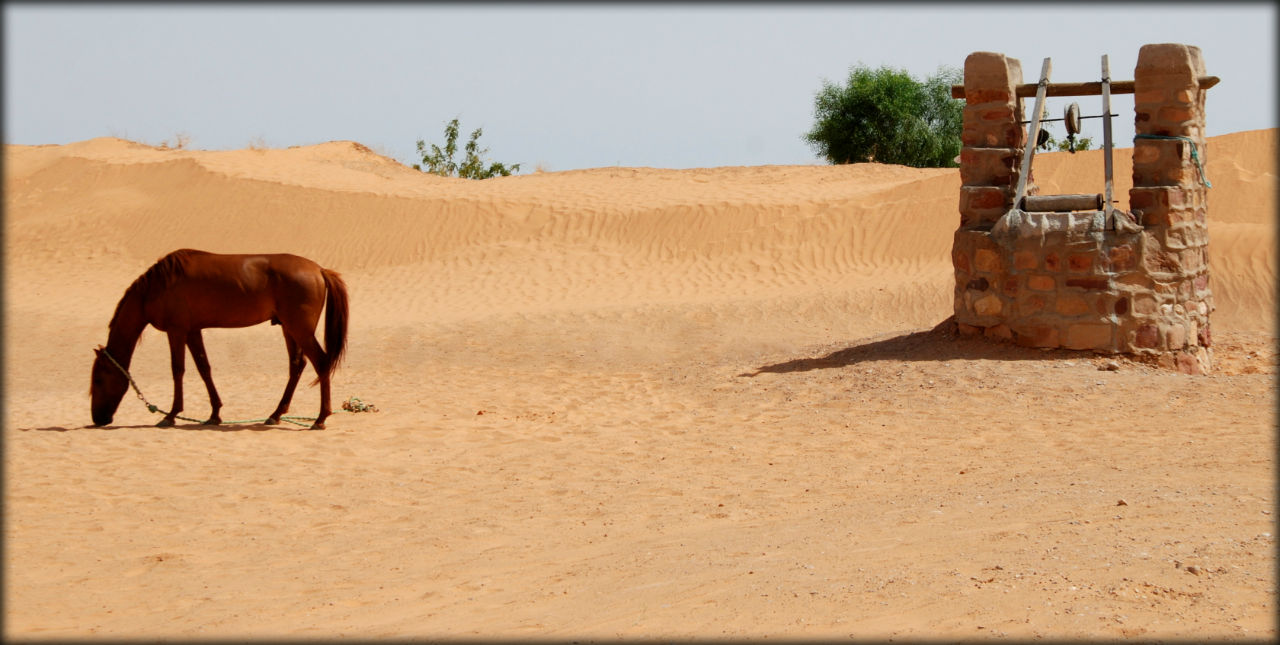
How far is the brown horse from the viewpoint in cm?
1067

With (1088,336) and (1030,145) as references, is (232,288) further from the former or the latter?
(1088,336)

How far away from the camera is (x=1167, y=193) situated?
11711 millimetres

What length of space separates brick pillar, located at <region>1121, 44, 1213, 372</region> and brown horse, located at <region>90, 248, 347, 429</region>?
7.69 metres

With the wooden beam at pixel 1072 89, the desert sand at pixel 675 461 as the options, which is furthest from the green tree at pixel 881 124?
→ the wooden beam at pixel 1072 89

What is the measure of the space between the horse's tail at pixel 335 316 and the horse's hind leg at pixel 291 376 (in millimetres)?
470

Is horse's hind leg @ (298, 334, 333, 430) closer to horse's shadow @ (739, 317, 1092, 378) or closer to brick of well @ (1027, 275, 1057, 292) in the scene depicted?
horse's shadow @ (739, 317, 1092, 378)

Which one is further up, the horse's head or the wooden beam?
the wooden beam

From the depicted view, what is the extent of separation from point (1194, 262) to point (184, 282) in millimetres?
9962

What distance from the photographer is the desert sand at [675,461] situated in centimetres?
559

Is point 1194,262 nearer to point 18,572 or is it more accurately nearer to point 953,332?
point 953,332

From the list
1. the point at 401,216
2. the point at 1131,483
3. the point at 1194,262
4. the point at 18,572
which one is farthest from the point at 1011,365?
the point at 401,216

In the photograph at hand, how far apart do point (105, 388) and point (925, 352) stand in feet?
26.8

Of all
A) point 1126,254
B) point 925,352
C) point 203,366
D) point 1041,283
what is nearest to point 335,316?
point 203,366

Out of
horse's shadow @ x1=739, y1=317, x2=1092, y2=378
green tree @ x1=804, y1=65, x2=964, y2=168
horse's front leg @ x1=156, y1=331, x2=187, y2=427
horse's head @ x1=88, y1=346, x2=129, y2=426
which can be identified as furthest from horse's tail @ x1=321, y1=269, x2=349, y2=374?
green tree @ x1=804, y1=65, x2=964, y2=168
